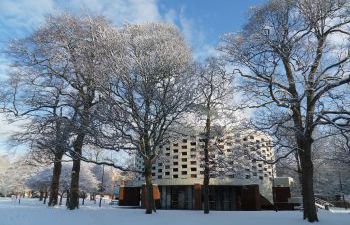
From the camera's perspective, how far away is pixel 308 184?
18891mm

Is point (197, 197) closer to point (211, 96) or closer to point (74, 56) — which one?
point (211, 96)

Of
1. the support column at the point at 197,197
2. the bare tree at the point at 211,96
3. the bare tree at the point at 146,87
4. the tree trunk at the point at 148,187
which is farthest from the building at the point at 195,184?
the bare tree at the point at 146,87

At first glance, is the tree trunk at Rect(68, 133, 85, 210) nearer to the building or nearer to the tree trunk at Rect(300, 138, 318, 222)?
the building

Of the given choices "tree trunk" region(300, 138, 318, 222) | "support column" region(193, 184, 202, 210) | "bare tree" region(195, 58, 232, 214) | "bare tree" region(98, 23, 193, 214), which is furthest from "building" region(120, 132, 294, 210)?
"tree trunk" region(300, 138, 318, 222)

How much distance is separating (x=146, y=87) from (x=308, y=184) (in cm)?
1038

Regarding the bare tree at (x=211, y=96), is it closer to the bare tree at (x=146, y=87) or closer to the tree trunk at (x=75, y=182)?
the bare tree at (x=146, y=87)

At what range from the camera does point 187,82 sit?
73.8ft

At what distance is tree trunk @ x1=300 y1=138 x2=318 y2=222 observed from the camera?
1816 centimetres

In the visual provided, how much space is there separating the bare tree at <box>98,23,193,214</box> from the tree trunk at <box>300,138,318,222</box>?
739 cm

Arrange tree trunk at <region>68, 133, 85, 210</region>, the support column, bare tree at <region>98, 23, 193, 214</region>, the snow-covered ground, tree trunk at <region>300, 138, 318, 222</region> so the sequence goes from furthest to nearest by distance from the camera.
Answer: the support column < tree trunk at <region>68, 133, 85, 210</region> < bare tree at <region>98, 23, 193, 214</region> < tree trunk at <region>300, 138, 318, 222</region> < the snow-covered ground

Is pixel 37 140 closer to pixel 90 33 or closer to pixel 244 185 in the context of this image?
pixel 90 33

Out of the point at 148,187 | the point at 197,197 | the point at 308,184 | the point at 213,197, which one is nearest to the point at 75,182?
the point at 148,187

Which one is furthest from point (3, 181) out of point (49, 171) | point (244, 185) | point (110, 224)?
point (110, 224)

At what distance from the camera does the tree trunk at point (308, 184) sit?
18.2m
